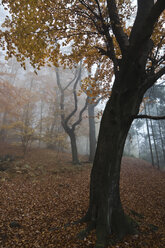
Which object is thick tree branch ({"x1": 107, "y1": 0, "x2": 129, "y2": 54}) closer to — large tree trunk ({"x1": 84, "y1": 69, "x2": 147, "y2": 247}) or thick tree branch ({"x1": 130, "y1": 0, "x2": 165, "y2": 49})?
thick tree branch ({"x1": 130, "y1": 0, "x2": 165, "y2": 49})

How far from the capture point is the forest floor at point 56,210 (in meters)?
3.08

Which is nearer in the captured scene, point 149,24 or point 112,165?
point 149,24

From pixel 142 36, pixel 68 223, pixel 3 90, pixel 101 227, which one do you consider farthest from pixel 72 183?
pixel 3 90

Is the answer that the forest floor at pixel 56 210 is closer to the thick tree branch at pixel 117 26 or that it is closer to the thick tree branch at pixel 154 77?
the thick tree branch at pixel 154 77

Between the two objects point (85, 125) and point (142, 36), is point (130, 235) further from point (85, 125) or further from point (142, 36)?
point (85, 125)

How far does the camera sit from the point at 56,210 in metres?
4.46

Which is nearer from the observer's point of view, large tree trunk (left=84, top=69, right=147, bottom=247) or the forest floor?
the forest floor

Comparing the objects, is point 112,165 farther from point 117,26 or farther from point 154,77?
point 117,26

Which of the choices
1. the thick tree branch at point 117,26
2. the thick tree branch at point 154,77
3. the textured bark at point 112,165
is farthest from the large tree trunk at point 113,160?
the thick tree branch at point 117,26

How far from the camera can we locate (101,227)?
3195 mm

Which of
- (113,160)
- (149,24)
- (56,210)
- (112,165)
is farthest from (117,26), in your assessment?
(56,210)

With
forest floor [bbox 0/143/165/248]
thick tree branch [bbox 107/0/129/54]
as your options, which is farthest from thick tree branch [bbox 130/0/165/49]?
forest floor [bbox 0/143/165/248]

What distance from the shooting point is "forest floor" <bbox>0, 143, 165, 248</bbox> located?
308 centimetres

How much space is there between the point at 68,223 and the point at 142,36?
4752mm
